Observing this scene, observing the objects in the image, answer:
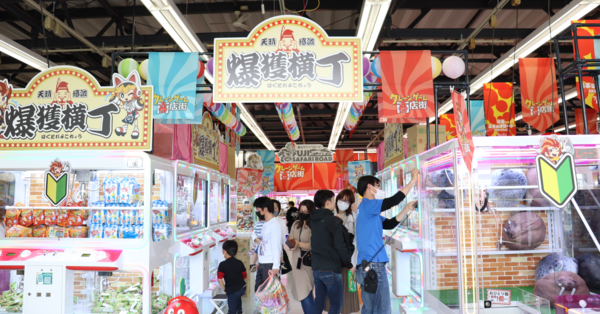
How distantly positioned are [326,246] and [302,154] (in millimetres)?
9084

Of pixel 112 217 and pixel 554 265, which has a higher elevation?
pixel 112 217

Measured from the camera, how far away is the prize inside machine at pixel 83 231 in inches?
140

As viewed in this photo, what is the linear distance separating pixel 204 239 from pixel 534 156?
11.8ft

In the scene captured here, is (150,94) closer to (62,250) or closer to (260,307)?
(62,250)

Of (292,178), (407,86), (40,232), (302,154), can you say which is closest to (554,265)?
(407,86)

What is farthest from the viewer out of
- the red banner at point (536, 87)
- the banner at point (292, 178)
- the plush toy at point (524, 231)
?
the banner at point (292, 178)

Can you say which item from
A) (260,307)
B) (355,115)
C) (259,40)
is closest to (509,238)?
(260,307)

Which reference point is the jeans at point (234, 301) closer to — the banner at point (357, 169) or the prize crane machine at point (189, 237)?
the prize crane machine at point (189, 237)

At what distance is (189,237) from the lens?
466 cm

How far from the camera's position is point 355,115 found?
7.57 metres

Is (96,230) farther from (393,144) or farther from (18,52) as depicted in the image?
(393,144)

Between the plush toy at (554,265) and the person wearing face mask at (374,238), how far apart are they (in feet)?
3.64

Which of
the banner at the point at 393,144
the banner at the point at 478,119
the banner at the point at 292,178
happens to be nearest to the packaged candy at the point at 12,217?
the banner at the point at 393,144

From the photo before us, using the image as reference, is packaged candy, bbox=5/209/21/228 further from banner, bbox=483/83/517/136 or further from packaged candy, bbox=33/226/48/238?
banner, bbox=483/83/517/136
